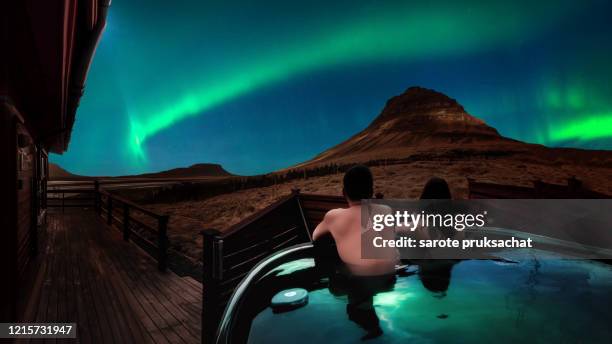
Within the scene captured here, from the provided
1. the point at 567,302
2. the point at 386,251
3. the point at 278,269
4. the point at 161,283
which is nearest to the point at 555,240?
the point at 567,302

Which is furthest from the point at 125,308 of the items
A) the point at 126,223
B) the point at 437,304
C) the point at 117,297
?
the point at 126,223

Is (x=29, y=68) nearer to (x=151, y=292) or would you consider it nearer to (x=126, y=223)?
(x=151, y=292)

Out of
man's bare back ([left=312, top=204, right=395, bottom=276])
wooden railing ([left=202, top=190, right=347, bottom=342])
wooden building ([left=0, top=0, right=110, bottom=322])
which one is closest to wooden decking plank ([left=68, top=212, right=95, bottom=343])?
wooden building ([left=0, top=0, right=110, bottom=322])

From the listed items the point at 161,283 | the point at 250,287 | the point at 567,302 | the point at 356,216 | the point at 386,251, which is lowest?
the point at 161,283

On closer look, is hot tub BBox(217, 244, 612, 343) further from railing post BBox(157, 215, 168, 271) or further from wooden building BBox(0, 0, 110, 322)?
railing post BBox(157, 215, 168, 271)

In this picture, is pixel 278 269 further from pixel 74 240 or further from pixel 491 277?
pixel 74 240

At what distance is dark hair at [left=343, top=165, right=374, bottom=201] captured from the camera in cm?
214

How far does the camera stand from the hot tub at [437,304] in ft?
7.09

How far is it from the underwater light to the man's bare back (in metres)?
0.41

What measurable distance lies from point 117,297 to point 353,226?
3.32 m

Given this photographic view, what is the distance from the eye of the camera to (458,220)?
304 cm

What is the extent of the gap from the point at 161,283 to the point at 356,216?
11.4 feet

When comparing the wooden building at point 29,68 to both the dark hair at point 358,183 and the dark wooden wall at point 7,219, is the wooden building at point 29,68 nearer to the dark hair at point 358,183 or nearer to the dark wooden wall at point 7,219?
the dark wooden wall at point 7,219

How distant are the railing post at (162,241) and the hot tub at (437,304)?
9.27ft
